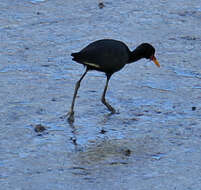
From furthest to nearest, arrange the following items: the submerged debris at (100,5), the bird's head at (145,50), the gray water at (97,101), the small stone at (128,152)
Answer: the submerged debris at (100,5), the bird's head at (145,50), the small stone at (128,152), the gray water at (97,101)

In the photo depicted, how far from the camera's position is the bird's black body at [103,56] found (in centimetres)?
734

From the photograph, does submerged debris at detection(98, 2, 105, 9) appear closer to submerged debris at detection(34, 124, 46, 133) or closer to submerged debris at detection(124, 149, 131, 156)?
submerged debris at detection(34, 124, 46, 133)

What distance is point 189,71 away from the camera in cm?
898

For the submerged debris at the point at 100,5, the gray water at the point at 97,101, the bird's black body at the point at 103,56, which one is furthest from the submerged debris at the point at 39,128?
the submerged debris at the point at 100,5

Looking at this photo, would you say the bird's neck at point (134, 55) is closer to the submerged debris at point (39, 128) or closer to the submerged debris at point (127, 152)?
the submerged debris at point (39, 128)

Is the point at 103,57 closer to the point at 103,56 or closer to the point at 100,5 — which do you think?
the point at 103,56

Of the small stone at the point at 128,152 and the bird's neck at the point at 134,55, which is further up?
the bird's neck at the point at 134,55

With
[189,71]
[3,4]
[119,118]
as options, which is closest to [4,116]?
[119,118]

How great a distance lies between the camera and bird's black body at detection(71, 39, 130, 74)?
24.1 feet

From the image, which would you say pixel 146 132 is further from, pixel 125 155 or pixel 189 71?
pixel 189 71

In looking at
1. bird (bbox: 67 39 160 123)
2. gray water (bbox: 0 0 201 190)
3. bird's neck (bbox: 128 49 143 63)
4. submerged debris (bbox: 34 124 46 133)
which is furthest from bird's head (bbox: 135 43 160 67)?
submerged debris (bbox: 34 124 46 133)

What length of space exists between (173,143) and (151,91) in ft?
5.17

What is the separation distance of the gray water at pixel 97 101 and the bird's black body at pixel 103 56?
0.56 meters

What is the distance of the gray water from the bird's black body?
0.56 meters
